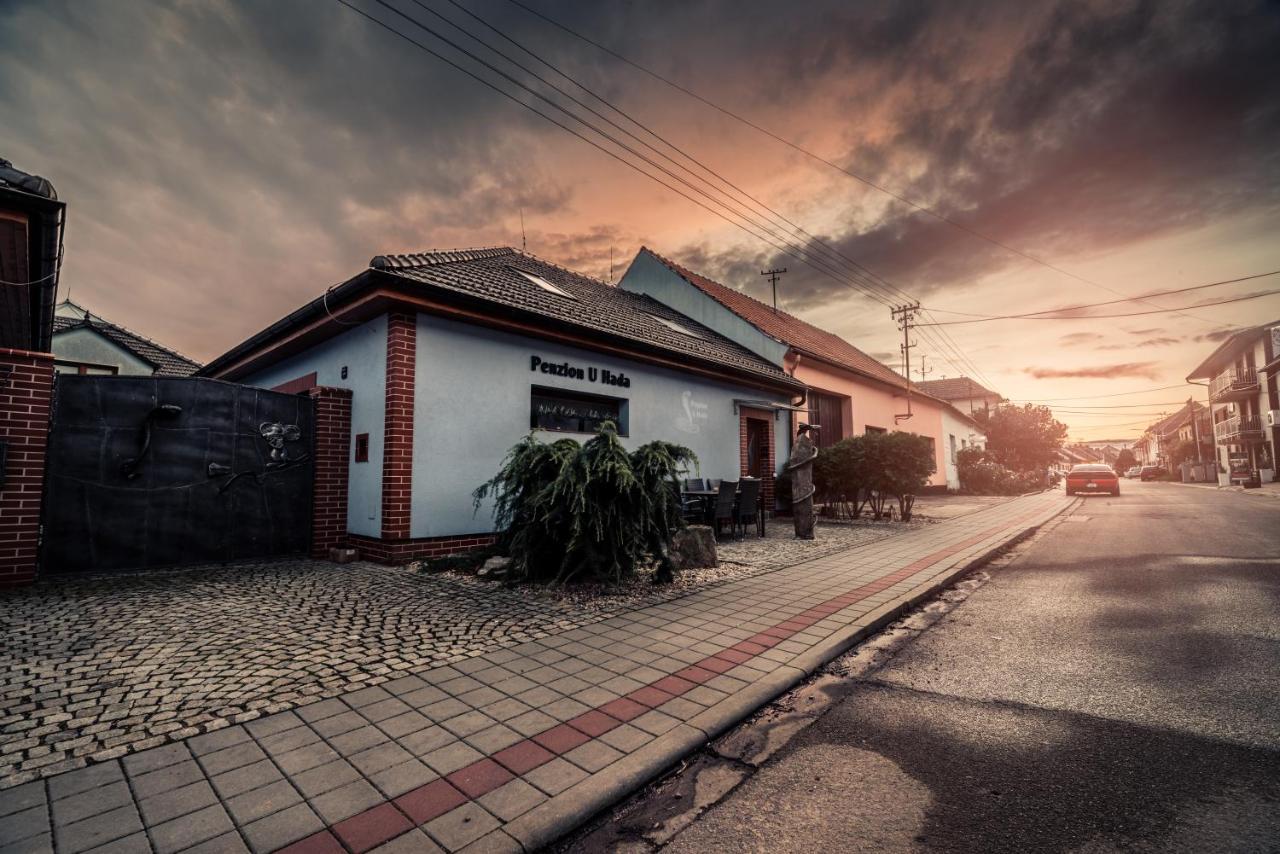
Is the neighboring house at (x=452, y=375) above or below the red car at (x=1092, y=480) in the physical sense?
above

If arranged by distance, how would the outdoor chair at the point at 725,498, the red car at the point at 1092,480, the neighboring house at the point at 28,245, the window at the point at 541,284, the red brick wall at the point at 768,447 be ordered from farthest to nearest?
the red car at the point at 1092,480 < the red brick wall at the point at 768,447 < the window at the point at 541,284 < the outdoor chair at the point at 725,498 < the neighboring house at the point at 28,245

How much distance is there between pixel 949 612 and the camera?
5078mm

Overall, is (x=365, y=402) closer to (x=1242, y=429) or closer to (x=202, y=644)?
(x=202, y=644)

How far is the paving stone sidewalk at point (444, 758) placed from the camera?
1849 mm

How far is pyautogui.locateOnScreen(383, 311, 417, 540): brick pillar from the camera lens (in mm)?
6715

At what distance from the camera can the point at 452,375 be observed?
24.3 feet

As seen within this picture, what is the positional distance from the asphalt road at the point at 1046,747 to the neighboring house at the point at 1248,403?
135 ft

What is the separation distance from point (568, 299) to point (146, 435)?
21.5 ft

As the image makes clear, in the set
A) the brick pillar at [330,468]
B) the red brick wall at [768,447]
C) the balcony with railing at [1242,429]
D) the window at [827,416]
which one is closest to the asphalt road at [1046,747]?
the brick pillar at [330,468]

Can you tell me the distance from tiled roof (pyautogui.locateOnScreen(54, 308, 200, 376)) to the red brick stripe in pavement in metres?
21.1

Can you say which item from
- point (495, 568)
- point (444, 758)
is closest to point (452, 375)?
point (495, 568)

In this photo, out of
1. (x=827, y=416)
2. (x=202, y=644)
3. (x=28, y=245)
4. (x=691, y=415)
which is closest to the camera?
(x=202, y=644)

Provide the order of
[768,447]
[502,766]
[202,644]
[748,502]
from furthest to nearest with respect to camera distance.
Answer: [768,447], [748,502], [202,644], [502,766]

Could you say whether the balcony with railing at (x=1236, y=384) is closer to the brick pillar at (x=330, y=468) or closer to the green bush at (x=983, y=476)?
the green bush at (x=983, y=476)
